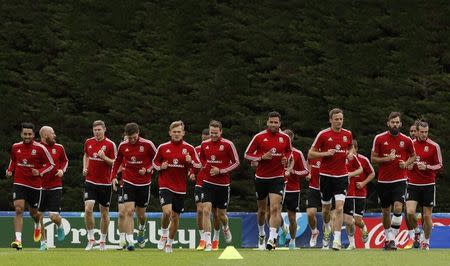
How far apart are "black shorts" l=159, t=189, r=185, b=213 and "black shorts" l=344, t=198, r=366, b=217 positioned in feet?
14.3

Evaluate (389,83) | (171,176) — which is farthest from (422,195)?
(389,83)

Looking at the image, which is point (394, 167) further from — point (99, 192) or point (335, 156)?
point (99, 192)

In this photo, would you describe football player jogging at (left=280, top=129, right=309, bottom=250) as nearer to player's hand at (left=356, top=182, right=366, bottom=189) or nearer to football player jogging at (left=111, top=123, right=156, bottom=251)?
player's hand at (left=356, top=182, right=366, bottom=189)

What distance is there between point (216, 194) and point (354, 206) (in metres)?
3.82

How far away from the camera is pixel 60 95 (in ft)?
149

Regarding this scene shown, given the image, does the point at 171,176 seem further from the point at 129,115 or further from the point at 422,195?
the point at 129,115

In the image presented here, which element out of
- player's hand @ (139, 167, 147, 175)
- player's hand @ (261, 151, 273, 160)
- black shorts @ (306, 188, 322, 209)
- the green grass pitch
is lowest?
the green grass pitch

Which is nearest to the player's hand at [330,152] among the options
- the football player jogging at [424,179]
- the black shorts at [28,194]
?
the football player jogging at [424,179]

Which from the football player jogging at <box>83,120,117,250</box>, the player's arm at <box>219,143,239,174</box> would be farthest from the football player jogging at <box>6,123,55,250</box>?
the player's arm at <box>219,143,239,174</box>

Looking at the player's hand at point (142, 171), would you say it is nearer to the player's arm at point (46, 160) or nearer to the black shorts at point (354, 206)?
the player's arm at point (46, 160)

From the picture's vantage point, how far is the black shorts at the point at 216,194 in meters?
30.7

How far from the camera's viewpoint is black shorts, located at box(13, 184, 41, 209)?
30547 millimetres

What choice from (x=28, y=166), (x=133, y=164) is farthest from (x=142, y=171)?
(x=28, y=166)

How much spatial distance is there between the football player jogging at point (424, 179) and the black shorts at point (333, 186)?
244 cm
